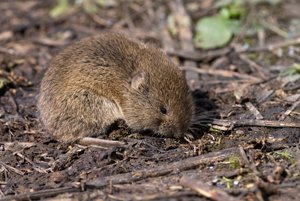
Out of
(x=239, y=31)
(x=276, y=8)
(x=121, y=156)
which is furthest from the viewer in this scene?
(x=276, y=8)

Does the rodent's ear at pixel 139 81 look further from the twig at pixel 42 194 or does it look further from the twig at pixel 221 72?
the twig at pixel 221 72

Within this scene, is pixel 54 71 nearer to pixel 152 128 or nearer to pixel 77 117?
pixel 77 117

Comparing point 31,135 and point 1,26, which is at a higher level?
point 1,26

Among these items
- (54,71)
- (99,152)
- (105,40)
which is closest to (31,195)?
(99,152)

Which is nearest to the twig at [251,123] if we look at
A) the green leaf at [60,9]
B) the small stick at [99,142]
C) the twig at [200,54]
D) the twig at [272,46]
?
the small stick at [99,142]

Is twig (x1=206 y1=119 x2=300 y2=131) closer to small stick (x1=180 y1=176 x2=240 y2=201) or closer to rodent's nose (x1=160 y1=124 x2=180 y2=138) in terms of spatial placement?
rodent's nose (x1=160 y1=124 x2=180 y2=138)

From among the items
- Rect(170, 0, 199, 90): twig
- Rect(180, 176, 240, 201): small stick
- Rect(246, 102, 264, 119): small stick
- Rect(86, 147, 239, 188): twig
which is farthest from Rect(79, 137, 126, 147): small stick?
Rect(170, 0, 199, 90): twig

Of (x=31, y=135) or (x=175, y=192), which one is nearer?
(x=175, y=192)

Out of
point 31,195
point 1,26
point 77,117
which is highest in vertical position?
point 1,26
